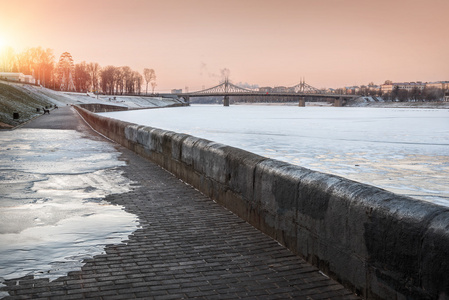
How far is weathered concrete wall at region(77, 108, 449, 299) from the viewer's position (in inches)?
121

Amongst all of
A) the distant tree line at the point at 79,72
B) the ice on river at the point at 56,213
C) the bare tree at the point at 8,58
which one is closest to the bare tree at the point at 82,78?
the distant tree line at the point at 79,72

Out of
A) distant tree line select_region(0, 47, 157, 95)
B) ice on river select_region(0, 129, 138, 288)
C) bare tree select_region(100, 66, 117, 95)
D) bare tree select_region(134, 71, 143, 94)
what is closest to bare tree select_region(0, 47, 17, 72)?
distant tree line select_region(0, 47, 157, 95)

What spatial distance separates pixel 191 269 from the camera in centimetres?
440

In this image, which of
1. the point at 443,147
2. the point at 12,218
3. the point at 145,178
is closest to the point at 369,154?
the point at 443,147

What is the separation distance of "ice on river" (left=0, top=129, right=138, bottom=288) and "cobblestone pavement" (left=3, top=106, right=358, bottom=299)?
9.6 inches

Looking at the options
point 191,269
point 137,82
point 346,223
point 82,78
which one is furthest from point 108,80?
point 346,223

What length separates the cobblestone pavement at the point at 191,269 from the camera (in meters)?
3.85

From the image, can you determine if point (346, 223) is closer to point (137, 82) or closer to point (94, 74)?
point (94, 74)

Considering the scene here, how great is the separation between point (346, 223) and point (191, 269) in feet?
4.91

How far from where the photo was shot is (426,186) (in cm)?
1324

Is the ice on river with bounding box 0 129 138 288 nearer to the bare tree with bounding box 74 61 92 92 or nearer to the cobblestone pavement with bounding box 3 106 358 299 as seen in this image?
the cobblestone pavement with bounding box 3 106 358 299

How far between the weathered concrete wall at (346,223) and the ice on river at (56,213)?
1561 mm

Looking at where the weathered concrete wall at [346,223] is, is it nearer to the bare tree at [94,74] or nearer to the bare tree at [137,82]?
the bare tree at [94,74]

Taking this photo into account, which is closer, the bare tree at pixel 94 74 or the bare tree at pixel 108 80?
the bare tree at pixel 108 80
